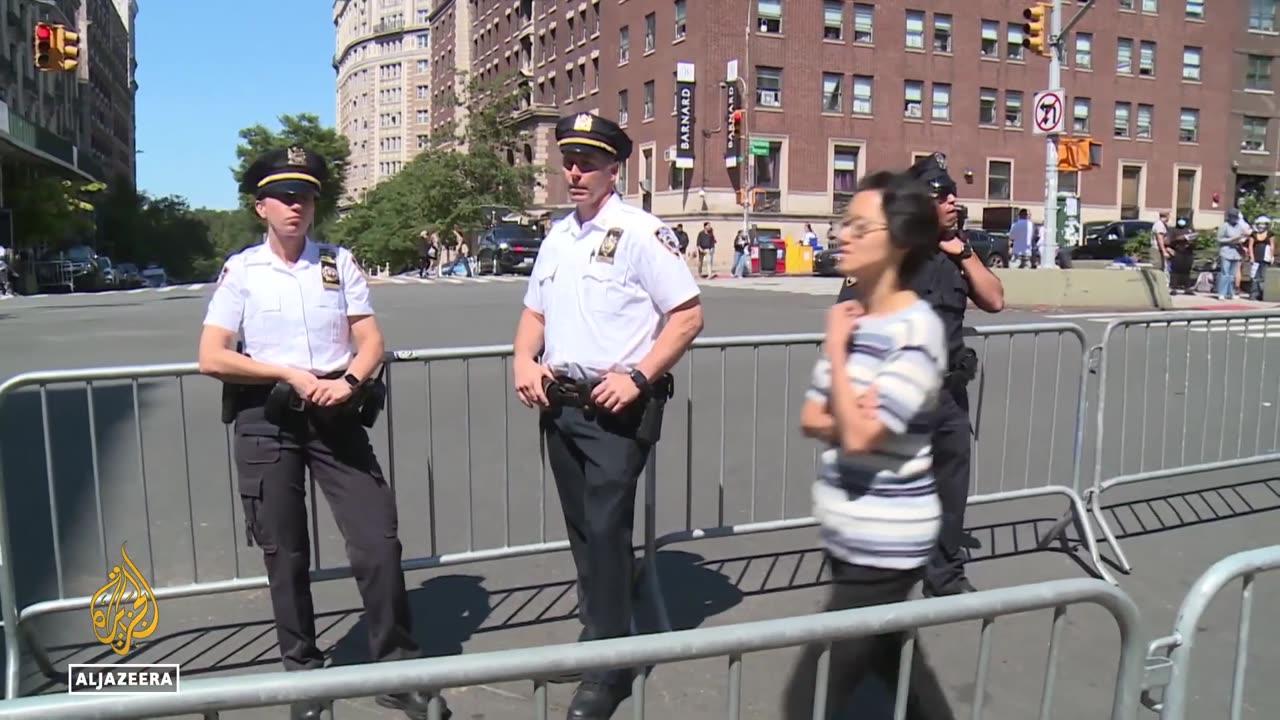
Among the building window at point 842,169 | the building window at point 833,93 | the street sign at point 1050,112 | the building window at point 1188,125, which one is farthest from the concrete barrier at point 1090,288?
the building window at point 1188,125

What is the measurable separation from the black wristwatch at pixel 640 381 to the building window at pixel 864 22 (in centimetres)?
4803

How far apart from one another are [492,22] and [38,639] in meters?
72.1

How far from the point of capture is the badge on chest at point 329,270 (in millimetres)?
3508

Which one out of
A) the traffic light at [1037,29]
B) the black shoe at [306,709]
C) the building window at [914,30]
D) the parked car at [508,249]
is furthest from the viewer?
the building window at [914,30]

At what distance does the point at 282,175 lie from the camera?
3.41m

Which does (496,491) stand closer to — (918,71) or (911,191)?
(911,191)

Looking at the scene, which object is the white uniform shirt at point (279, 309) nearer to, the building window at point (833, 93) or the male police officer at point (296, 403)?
the male police officer at point (296, 403)

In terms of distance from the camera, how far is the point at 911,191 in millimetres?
2646

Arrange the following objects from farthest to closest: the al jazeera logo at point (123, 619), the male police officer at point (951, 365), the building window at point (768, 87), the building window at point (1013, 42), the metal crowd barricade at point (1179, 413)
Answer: the building window at point (1013, 42)
the building window at point (768, 87)
the metal crowd barricade at point (1179, 413)
the male police officer at point (951, 365)
the al jazeera logo at point (123, 619)

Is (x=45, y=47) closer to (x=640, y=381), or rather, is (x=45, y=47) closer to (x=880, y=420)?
(x=640, y=381)

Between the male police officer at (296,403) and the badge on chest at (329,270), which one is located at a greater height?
the badge on chest at (329,270)

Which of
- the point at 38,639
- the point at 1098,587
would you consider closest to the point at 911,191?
the point at 1098,587

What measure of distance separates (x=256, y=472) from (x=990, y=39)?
5318cm

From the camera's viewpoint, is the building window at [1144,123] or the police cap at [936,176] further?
the building window at [1144,123]
